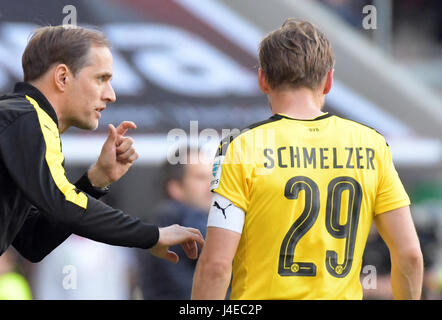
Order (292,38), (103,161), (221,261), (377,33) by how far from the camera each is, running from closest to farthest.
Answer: (221,261), (292,38), (103,161), (377,33)

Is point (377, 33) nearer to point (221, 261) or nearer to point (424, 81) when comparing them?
point (424, 81)

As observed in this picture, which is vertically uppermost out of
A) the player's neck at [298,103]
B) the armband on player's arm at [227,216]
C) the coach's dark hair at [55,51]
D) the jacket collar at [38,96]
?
the coach's dark hair at [55,51]

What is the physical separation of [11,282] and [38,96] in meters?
3.61

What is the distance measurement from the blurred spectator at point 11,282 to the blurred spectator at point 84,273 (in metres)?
0.35

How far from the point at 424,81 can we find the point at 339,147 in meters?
5.95

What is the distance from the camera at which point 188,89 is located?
24.3 feet

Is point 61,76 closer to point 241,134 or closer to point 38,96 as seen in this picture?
point 38,96

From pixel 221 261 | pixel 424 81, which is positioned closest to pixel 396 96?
pixel 424 81

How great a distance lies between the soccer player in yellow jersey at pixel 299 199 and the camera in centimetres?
254

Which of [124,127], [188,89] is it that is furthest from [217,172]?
[188,89]

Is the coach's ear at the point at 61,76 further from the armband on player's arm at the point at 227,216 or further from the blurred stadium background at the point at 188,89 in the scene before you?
the blurred stadium background at the point at 188,89

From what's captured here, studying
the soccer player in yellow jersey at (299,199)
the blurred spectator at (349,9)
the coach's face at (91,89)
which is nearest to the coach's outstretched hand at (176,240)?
the soccer player in yellow jersey at (299,199)

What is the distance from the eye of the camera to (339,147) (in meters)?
2.61

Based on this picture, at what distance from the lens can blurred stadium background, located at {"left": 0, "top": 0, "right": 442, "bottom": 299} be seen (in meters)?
7.14
